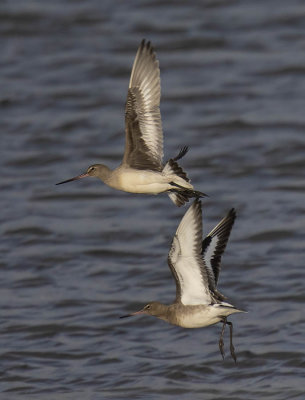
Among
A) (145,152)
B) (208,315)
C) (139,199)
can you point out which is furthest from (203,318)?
(139,199)

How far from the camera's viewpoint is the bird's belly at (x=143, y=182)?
9953 millimetres

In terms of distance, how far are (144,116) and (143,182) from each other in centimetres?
85

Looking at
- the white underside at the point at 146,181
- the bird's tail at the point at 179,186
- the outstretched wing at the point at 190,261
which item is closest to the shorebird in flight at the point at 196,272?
the outstretched wing at the point at 190,261

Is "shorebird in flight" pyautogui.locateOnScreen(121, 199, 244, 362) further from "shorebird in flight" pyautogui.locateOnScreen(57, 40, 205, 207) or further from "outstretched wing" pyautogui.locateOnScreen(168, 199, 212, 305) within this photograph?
"shorebird in flight" pyautogui.locateOnScreen(57, 40, 205, 207)

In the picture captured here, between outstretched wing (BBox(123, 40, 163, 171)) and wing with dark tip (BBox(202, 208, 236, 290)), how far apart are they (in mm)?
753

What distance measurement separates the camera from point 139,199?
1709 centimetres

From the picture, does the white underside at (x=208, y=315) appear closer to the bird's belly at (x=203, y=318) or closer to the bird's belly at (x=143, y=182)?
the bird's belly at (x=203, y=318)

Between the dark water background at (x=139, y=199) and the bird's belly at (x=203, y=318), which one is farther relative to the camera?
the dark water background at (x=139, y=199)

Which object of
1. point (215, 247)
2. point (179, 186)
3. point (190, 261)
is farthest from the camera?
point (215, 247)

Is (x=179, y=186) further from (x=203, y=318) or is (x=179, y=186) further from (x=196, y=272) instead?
(x=203, y=318)

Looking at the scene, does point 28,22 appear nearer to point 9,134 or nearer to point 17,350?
point 9,134

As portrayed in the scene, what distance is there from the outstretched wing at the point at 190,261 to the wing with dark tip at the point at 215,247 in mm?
148

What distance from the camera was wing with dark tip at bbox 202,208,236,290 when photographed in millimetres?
10023

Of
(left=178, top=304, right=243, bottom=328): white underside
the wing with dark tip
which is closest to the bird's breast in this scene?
the wing with dark tip
